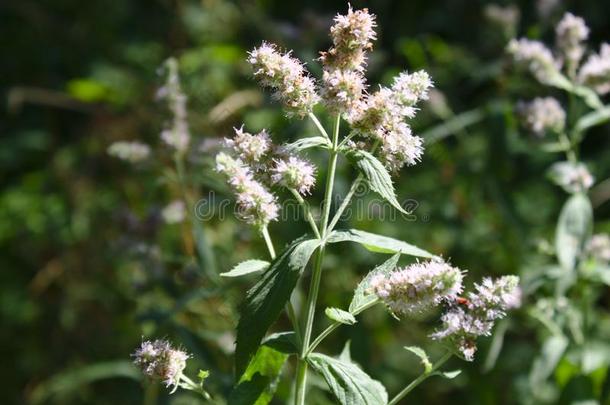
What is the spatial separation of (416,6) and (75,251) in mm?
1748

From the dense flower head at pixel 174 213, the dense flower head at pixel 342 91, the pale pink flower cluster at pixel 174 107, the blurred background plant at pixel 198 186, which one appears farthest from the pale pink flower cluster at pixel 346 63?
the dense flower head at pixel 174 213

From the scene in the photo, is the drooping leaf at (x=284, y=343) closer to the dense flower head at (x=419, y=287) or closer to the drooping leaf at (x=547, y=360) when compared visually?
the dense flower head at (x=419, y=287)

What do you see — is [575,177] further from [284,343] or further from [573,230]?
[284,343]

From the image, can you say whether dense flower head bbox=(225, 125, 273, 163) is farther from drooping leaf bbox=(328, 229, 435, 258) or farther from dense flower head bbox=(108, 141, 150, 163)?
dense flower head bbox=(108, 141, 150, 163)

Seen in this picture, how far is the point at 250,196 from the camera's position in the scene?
4.02ft

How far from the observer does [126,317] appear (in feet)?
9.52

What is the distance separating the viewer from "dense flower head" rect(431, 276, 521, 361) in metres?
1.17

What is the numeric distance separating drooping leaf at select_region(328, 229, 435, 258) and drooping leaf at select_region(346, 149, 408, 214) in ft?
0.19

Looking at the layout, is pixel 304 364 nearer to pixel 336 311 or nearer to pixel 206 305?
pixel 336 311

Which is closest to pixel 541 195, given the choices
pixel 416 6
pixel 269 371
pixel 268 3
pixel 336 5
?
pixel 416 6

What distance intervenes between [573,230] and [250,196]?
1.07 m

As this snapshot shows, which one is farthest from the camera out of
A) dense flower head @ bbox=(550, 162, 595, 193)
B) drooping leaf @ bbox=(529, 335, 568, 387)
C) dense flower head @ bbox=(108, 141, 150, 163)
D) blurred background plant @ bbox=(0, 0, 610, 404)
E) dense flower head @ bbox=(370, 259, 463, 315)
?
blurred background plant @ bbox=(0, 0, 610, 404)

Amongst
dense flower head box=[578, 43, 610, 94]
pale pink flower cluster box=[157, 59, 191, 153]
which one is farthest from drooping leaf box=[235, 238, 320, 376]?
dense flower head box=[578, 43, 610, 94]

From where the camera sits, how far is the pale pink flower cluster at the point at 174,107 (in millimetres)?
2027
